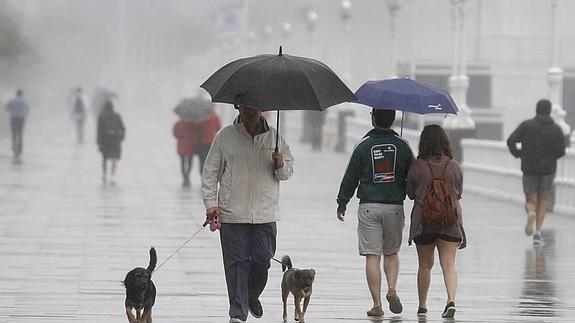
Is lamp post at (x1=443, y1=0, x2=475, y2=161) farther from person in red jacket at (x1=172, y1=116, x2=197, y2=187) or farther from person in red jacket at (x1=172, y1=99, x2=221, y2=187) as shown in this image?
person in red jacket at (x1=172, y1=116, x2=197, y2=187)

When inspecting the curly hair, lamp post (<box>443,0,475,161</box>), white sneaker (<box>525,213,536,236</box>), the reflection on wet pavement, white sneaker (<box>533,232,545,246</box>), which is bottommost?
the reflection on wet pavement

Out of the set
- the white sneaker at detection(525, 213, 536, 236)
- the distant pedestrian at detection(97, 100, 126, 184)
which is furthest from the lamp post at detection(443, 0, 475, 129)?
the white sneaker at detection(525, 213, 536, 236)

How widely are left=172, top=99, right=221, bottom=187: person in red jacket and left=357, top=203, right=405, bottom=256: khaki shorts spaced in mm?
17464

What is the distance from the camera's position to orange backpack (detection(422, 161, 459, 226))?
39.2 ft

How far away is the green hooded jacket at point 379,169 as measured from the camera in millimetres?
12031

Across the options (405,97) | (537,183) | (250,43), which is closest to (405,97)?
(405,97)

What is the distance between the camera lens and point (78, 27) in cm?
15350

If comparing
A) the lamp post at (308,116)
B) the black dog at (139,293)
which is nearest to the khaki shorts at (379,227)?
the black dog at (139,293)

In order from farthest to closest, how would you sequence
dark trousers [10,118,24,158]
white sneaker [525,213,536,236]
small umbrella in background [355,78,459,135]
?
dark trousers [10,118,24,158] → white sneaker [525,213,536,236] → small umbrella in background [355,78,459,135]

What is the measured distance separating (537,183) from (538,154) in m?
0.38

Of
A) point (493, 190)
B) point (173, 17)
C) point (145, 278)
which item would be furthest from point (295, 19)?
point (173, 17)

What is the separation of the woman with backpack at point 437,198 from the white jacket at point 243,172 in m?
1.15

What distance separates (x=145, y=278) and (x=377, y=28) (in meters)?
68.8

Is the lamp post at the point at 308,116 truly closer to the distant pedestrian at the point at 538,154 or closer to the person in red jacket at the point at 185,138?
the person in red jacket at the point at 185,138
